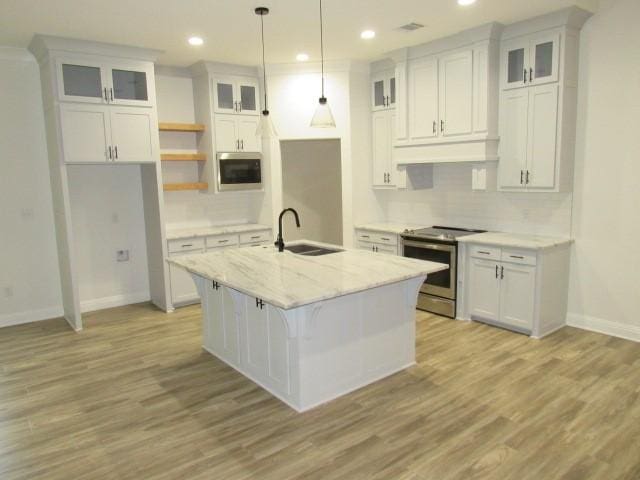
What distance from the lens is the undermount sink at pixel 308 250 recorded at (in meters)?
4.21

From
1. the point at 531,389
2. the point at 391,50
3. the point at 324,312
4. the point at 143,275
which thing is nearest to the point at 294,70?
the point at 391,50

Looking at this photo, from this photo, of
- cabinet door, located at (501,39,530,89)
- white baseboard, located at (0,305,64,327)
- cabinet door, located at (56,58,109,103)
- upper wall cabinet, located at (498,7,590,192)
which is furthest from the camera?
white baseboard, located at (0,305,64,327)

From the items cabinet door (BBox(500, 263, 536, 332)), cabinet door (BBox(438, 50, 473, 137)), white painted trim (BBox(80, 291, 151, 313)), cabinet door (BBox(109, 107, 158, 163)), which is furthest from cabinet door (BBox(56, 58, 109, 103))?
cabinet door (BBox(500, 263, 536, 332))

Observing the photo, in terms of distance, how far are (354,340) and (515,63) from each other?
126 inches

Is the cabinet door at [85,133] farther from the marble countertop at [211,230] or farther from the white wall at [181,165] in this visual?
the marble countertop at [211,230]

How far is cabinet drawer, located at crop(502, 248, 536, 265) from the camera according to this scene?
14.4 ft

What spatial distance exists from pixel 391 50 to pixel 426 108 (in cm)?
83

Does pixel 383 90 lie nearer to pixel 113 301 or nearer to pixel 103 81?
pixel 103 81

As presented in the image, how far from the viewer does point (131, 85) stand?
5.12m

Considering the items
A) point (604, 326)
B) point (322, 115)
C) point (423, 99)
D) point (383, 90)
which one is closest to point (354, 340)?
point (322, 115)

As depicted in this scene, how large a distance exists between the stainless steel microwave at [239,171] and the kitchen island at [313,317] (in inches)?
79.7

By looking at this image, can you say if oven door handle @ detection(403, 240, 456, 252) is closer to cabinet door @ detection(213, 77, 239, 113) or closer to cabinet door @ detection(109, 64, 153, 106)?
cabinet door @ detection(213, 77, 239, 113)

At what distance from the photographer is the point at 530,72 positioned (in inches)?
178

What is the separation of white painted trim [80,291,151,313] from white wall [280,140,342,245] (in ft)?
7.61
